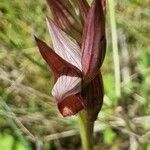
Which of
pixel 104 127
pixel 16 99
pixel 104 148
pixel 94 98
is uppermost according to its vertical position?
pixel 94 98

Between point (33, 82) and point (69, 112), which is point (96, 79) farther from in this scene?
point (33, 82)

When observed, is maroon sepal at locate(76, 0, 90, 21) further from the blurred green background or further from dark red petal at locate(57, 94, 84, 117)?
the blurred green background

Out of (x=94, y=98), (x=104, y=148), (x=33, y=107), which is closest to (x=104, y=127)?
(x=104, y=148)

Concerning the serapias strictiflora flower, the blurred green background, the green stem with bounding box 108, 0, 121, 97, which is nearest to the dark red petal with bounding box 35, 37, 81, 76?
the serapias strictiflora flower

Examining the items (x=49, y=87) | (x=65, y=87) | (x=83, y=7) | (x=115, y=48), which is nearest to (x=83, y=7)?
(x=83, y=7)

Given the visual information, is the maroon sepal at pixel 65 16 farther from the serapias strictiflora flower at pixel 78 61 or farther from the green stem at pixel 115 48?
the green stem at pixel 115 48

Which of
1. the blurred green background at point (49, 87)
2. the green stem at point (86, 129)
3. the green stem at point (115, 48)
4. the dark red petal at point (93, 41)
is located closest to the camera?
the dark red petal at point (93, 41)

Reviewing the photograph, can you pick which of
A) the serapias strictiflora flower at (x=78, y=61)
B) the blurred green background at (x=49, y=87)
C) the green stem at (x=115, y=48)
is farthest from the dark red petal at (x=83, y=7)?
the blurred green background at (x=49, y=87)
